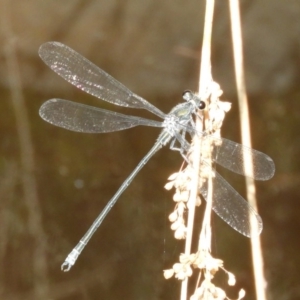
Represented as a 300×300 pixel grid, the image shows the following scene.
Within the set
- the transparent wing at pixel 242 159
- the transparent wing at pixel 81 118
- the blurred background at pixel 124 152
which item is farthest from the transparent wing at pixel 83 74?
the blurred background at pixel 124 152

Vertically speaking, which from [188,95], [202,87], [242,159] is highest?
[188,95]

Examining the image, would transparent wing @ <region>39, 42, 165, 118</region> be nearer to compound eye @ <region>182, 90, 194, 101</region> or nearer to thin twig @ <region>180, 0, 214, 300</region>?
compound eye @ <region>182, 90, 194, 101</region>

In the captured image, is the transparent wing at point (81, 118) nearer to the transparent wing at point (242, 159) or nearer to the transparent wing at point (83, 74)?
the transparent wing at point (83, 74)

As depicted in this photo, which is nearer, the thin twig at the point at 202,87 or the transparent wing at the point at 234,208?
the thin twig at the point at 202,87

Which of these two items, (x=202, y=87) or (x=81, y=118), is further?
(x=81, y=118)

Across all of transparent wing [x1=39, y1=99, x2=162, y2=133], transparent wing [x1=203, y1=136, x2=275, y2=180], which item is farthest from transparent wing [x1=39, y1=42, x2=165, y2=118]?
transparent wing [x1=203, y1=136, x2=275, y2=180]

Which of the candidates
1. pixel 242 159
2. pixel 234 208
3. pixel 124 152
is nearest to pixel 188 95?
pixel 242 159

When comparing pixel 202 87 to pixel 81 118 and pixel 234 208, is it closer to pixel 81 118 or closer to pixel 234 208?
pixel 234 208
